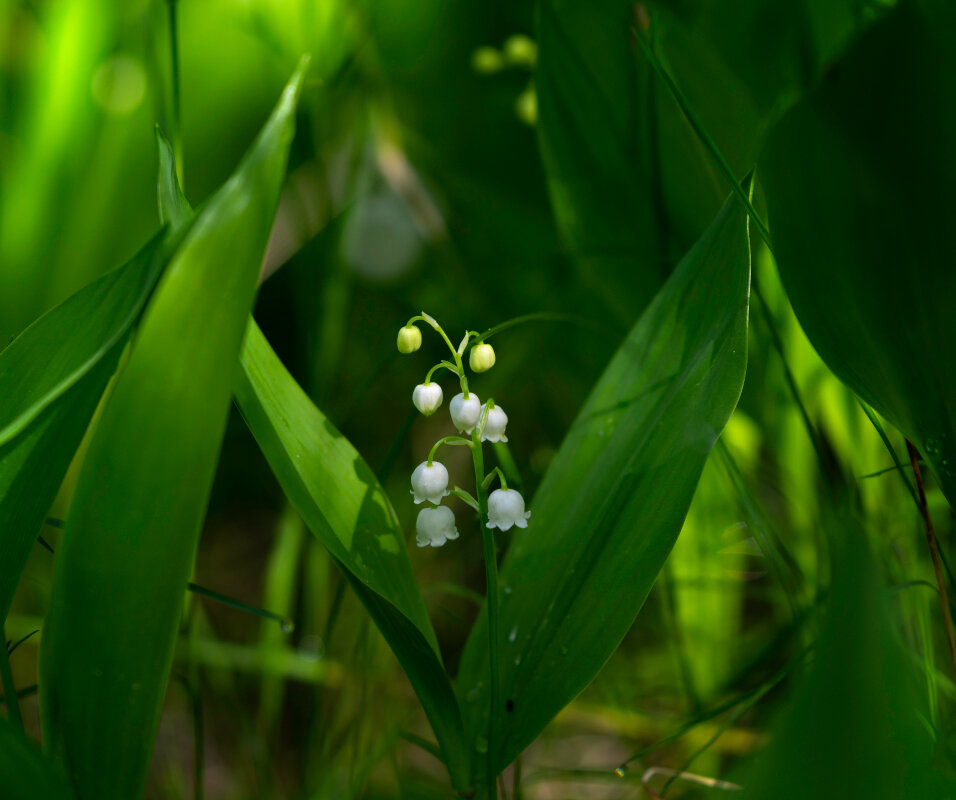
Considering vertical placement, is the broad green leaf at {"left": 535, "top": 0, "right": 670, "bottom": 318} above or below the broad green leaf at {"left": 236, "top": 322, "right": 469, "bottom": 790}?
above

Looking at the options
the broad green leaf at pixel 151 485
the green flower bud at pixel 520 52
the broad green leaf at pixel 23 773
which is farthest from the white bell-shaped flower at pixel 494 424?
the green flower bud at pixel 520 52

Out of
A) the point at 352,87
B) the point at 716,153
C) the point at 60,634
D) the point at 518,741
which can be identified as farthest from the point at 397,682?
the point at 352,87

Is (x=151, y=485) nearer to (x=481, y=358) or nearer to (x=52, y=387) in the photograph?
(x=52, y=387)

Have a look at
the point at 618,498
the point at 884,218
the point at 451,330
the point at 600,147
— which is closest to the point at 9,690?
the point at 618,498

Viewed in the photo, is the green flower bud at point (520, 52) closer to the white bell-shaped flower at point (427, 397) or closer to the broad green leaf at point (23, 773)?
the white bell-shaped flower at point (427, 397)

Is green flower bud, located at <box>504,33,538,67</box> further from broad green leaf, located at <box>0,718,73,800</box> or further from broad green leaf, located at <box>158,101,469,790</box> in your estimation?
broad green leaf, located at <box>0,718,73,800</box>

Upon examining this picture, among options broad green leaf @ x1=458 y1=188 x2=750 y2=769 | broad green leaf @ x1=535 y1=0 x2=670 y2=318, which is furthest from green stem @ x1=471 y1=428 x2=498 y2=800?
broad green leaf @ x1=535 y1=0 x2=670 y2=318
